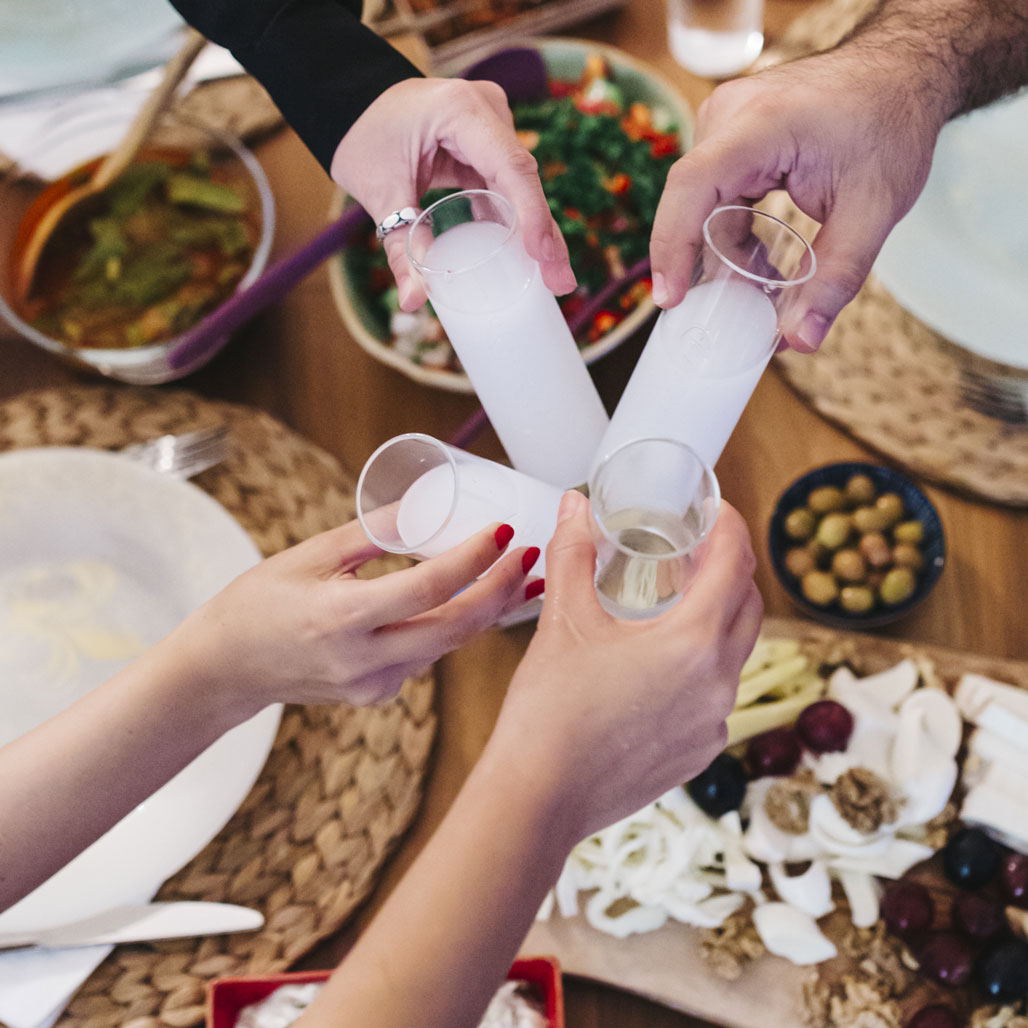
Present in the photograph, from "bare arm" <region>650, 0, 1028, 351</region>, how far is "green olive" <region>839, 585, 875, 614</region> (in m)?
0.32

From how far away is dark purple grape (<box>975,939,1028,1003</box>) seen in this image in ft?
2.68

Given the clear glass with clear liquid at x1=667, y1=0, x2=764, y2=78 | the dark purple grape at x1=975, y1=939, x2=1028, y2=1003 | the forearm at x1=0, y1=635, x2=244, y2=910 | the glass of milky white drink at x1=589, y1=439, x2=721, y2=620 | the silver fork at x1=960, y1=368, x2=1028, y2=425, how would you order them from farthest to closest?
the clear glass with clear liquid at x1=667, y1=0, x2=764, y2=78 → the silver fork at x1=960, y1=368, x2=1028, y2=425 → the dark purple grape at x1=975, y1=939, x2=1028, y2=1003 → the forearm at x1=0, y1=635, x2=244, y2=910 → the glass of milky white drink at x1=589, y1=439, x2=721, y2=620

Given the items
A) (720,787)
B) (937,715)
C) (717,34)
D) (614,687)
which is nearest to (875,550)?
(937,715)

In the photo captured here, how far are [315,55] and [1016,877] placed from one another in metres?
1.05

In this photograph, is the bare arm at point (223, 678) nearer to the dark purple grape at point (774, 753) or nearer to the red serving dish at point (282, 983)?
the red serving dish at point (282, 983)

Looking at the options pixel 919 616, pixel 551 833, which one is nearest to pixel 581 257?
pixel 919 616

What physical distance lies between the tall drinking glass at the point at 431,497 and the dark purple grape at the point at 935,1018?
59 cm

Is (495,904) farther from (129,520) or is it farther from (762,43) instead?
(762,43)

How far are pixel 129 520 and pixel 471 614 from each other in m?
0.53

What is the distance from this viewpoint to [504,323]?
677 mm

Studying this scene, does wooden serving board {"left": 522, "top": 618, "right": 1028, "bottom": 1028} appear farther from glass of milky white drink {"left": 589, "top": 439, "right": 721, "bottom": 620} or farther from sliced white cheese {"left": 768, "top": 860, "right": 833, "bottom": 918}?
glass of milky white drink {"left": 589, "top": 439, "right": 721, "bottom": 620}

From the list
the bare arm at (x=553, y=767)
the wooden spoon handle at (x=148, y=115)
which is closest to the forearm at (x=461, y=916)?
the bare arm at (x=553, y=767)

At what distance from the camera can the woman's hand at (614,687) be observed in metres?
0.56

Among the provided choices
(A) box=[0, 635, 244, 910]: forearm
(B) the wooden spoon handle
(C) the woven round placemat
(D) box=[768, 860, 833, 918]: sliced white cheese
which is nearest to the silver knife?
(C) the woven round placemat
